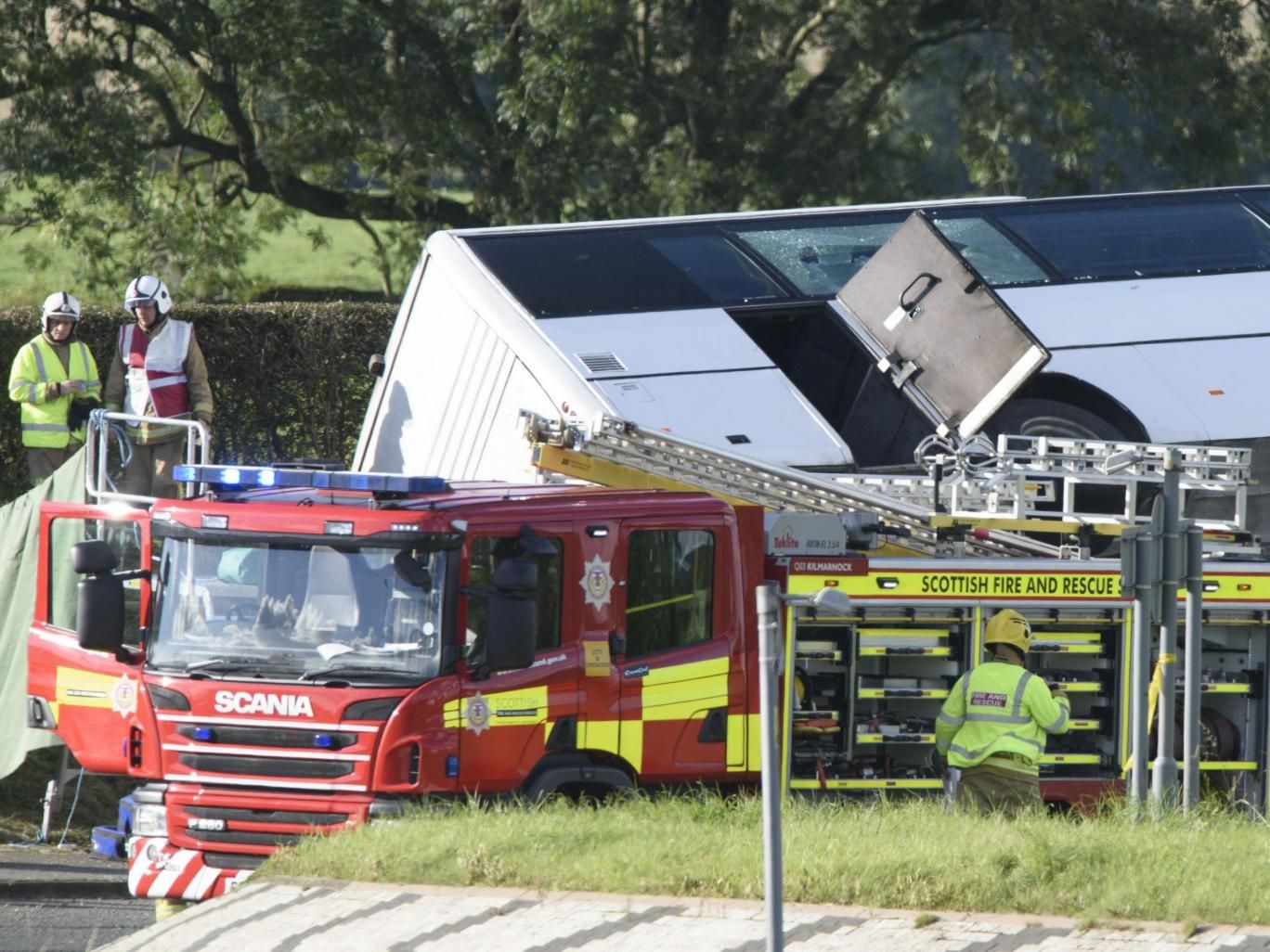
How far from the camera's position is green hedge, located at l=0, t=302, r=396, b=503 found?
16.0m

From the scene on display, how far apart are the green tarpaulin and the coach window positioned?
3.85m

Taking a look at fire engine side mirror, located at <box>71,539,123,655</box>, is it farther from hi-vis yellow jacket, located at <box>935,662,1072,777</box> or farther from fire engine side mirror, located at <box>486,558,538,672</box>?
hi-vis yellow jacket, located at <box>935,662,1072,777</box>

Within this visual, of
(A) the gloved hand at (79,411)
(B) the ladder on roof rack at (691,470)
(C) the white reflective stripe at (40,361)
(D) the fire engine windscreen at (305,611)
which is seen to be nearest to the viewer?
(D) the fire engine windscreen at (305,611)

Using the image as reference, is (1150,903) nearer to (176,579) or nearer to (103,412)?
(176,579)

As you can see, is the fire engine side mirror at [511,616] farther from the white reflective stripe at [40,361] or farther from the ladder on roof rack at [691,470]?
the white reflective stripe at [40,361]

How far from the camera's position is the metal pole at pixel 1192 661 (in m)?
9.57

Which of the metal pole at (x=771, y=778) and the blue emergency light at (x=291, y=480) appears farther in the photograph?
the blue emergency light at (x=291, y=480)

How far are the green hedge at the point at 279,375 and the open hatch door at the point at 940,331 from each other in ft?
Answer: 17.4

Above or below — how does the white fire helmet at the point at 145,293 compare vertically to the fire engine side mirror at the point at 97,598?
above

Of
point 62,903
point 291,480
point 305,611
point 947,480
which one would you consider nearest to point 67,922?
point 62,903

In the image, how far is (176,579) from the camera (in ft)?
29.8

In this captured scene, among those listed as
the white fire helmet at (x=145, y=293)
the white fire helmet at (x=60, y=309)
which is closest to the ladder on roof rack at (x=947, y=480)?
the white fire helmet at (x=145, y=293)

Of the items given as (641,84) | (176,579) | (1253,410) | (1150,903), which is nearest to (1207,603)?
(1253,410)

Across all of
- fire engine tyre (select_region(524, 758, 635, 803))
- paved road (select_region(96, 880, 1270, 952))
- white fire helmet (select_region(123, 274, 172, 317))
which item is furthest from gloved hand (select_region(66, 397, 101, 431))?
paved road (select_region(96, 880, 1270, 952))
